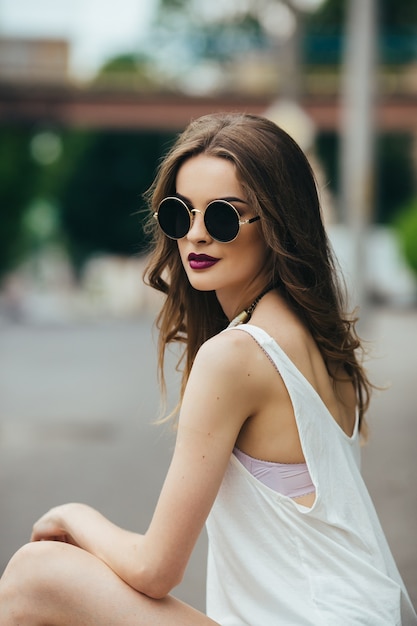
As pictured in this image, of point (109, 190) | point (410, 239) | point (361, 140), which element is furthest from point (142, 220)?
point (109, 190)

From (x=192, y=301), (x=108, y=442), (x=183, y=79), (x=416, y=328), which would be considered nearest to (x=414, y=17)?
(x=183, y=79)

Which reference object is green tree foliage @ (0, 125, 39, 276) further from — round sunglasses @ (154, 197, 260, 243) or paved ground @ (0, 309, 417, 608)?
round sunglasses @ (154, 197, 260, 243)

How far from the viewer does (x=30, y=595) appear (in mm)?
2150

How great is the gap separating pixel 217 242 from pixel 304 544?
0.69m

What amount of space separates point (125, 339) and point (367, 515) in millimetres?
13577

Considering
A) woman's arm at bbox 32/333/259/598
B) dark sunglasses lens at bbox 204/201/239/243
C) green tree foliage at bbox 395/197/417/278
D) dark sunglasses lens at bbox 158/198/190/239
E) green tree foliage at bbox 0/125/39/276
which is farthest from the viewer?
green tree foliage at bbox 0/125/39/276

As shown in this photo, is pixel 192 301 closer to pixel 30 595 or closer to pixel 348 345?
pixel 348 345

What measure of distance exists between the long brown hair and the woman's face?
22 mm

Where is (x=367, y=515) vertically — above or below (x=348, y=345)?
below

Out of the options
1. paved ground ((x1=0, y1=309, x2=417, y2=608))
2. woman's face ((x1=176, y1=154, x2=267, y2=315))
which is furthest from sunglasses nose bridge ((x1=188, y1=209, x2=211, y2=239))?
paved ground ((x1=0, y1=309, x2=417, y2=608))

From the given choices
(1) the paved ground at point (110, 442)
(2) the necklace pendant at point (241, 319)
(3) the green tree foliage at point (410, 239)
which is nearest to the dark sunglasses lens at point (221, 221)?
(2) the necklace pendant at point (241, 319)

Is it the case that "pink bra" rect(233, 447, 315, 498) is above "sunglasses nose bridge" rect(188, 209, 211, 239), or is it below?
below

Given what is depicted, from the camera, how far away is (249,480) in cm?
212

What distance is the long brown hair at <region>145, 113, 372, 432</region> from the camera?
2.29 meters
